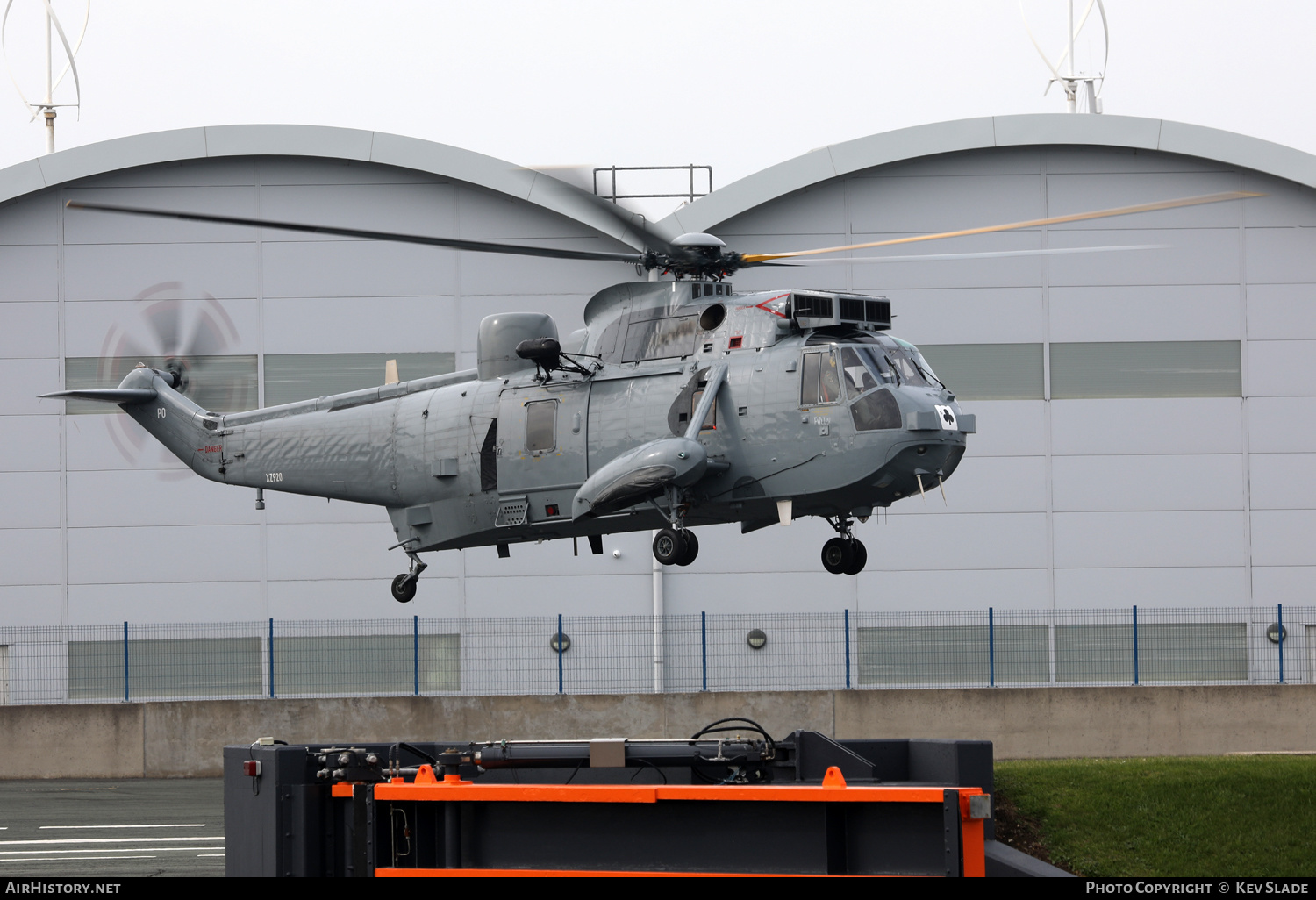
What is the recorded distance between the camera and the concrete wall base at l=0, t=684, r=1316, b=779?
2612 centimetres

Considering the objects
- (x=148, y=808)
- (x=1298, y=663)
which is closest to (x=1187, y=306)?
(x=1298, y=663)

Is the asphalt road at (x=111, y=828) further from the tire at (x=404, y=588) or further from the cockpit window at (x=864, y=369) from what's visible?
the cockpit window at (x=864, y=369)

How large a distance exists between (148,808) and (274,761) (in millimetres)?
13097

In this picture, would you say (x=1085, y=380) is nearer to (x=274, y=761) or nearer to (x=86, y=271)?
(x=86, y=271)

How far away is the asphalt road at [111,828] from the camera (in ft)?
54.3

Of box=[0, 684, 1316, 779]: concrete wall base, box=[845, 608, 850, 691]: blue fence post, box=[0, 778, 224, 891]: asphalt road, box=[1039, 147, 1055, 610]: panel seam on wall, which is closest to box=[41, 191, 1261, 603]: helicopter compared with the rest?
box=[0, 778, 224, 891]: asphalt road

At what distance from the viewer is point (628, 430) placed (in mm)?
16141

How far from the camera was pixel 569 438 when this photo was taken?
16516 millimetres

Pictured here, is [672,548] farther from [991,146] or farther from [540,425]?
[991,146]

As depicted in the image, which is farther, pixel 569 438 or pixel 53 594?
pixel 53 594

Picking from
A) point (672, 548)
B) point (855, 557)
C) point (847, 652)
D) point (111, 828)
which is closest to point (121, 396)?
point (111, 828)

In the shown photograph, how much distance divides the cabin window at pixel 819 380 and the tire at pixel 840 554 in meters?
2.07

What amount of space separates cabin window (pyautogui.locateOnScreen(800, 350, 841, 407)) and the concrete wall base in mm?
12133

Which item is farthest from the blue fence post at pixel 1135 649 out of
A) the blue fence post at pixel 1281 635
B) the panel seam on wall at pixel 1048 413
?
the blue fence post at pixel 1281 635
